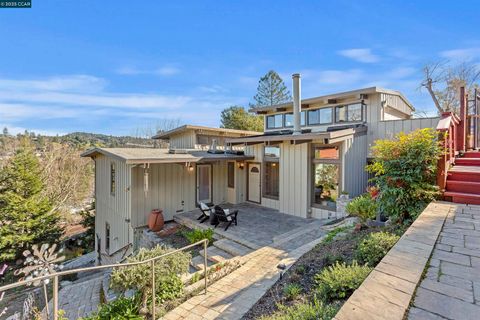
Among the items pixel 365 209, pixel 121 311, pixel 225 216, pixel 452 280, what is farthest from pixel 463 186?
pixel 121 311

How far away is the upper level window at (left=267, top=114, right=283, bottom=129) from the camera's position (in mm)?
12750

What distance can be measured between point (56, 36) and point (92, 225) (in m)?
11.4

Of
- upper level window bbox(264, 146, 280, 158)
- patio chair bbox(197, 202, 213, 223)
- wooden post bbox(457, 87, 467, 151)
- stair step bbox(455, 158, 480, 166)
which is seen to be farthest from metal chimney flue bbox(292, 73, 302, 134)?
stair step bbox(455, 158, 480, 166)

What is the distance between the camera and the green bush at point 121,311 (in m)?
3.77

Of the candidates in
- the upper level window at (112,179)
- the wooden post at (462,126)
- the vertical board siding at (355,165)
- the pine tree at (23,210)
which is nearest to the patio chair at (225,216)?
the vertical board siding at (355,165)

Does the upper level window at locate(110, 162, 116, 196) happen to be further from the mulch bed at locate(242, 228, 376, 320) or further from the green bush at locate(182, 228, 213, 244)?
the mulch bed at locate(242, 228, 376, 320)

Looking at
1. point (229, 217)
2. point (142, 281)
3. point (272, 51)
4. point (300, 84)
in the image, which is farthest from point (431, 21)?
point (142, 281)

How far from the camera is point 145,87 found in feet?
74.4

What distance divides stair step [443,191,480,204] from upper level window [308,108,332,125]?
6321 millimetres

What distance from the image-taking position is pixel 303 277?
3.74 meters

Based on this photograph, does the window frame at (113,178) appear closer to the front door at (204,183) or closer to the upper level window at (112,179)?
the upper level window at (112,179)

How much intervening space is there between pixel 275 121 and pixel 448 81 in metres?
14.1

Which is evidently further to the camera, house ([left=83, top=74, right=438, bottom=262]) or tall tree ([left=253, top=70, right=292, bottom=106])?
tall tree ([left=253, top=70, right=292, bottom=106])

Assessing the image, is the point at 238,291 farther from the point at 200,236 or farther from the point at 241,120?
the point at 241,120
